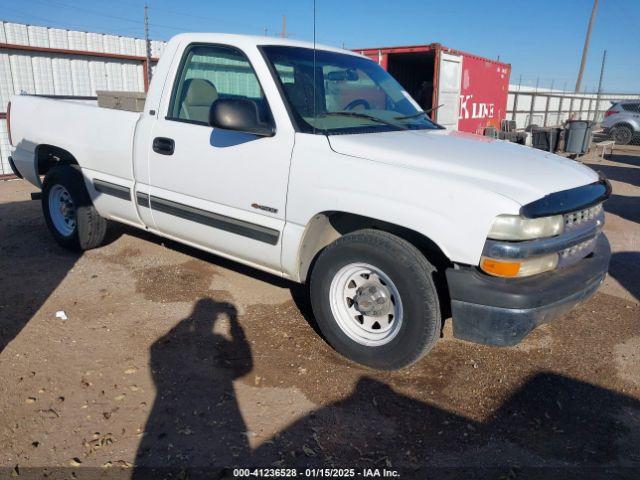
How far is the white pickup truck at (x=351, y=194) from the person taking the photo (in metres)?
2.97

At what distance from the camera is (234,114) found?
344 cm

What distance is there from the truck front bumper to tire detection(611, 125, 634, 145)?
866 inches

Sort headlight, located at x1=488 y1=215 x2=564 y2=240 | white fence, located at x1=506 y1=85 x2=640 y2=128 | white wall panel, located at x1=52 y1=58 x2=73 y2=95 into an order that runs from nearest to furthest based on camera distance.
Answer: headlight, located at x1=488 y1=215 x2=564 y2=240 < white wall panel, located at x1=52 y1=58 x2=73 y2=95 < white fence, located at x1=506 y1=85 x2=640 y2=128

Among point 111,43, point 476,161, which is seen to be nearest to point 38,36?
point 111,43

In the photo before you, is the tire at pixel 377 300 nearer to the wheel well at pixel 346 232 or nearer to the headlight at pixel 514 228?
the wheel well at pixel 346 232

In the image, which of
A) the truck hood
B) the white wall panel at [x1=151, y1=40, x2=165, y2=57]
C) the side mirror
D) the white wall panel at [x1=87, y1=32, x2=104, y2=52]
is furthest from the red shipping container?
the side mirror

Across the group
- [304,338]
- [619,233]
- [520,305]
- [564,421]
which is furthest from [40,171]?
[619,233]

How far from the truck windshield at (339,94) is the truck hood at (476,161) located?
22 centimetres

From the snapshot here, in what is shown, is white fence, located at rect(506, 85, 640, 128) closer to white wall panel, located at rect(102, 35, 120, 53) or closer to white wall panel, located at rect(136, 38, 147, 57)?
white wall panel, located at rect(136, 38, 147, 57)

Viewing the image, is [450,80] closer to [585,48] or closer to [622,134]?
[622,134]

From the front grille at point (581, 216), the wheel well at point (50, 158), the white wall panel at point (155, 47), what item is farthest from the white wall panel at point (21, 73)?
the front grille at point (581, 216)

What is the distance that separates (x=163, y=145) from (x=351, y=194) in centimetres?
177

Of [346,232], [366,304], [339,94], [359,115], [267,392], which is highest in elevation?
[339,94]

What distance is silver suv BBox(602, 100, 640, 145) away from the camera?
2159 centimetres
